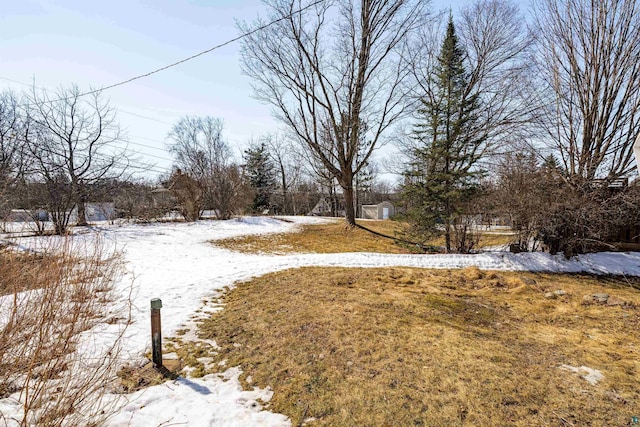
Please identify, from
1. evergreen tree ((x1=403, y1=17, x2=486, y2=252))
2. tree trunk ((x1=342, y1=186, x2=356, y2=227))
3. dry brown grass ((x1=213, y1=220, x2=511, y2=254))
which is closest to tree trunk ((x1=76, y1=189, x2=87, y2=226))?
dry brown grass ((x1=213, y1=220, x2=511, y2=254))

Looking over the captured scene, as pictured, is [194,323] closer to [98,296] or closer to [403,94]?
[98,296]

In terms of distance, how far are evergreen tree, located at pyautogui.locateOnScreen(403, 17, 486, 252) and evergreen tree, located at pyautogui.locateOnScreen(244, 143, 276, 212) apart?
2391 centimetres

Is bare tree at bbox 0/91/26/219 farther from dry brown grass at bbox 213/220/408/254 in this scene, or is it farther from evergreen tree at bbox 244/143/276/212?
evergreen tree at bbox 244/143/276/212

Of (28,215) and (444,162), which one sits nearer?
(444,162)

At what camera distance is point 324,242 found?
12469 mm

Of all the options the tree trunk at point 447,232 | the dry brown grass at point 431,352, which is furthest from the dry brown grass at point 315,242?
the dry brown grass at point 431,352

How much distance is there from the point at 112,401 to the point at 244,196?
19810 millimetres

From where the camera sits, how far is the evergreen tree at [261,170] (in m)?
32.4

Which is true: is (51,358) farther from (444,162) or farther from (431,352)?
(444,162)

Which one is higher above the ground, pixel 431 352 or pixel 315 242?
pixel 315 242

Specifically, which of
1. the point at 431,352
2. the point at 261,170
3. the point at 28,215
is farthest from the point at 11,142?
the point at 261,170

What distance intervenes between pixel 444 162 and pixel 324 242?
5.76m

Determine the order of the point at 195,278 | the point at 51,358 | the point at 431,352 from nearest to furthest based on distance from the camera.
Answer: the point at 51,358 → the point at 431,352 → the point at 195,278

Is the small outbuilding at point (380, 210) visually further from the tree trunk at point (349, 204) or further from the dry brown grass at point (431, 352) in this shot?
the dry brown grass at point (431, 352)
